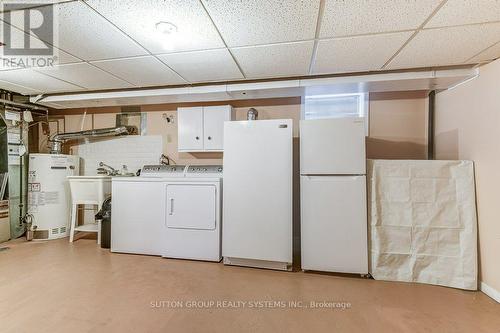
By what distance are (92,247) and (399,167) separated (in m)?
4.29

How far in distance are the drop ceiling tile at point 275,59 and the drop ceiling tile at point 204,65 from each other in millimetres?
122

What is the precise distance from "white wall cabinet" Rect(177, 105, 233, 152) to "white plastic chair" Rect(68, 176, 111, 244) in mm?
1343

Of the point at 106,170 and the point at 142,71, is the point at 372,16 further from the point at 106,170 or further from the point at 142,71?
the point at 106,170

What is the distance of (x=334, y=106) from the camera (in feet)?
11.6

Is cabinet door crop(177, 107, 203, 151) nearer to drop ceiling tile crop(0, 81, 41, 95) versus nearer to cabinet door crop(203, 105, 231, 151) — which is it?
cabinet door crop(203, 105, 231, 151)

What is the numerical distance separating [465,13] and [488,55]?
913 mm

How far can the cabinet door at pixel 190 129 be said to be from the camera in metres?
3.62

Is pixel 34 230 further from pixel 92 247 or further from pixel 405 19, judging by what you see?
pixel 405 19

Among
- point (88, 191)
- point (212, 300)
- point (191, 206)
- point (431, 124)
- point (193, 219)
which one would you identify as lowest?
point (212, 300)

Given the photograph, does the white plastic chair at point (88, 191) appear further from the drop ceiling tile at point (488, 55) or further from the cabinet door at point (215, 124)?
the drop ceiling tile at point (488, 55)

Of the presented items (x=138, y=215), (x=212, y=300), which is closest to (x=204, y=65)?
(x=138, y=215)

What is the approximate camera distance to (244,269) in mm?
2896

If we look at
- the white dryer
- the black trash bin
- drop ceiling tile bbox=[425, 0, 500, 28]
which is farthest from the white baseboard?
the black trash bin

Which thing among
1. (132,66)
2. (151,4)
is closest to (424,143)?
(151,4)
